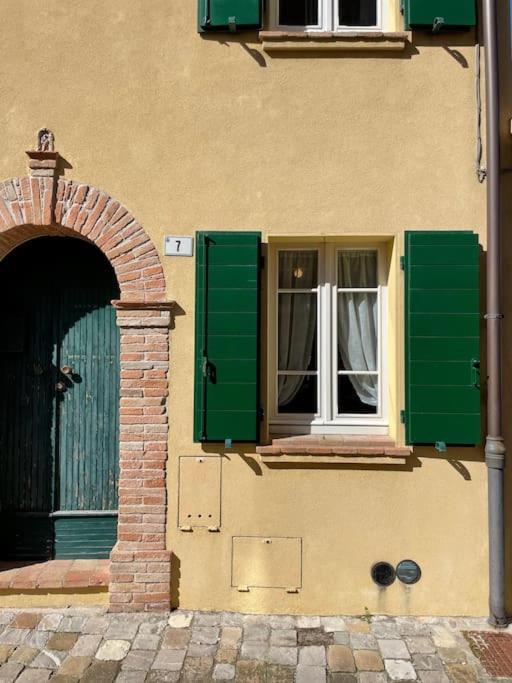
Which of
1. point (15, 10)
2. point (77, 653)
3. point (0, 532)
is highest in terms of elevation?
point (15, 10)

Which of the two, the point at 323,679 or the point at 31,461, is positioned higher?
the point at 31,461

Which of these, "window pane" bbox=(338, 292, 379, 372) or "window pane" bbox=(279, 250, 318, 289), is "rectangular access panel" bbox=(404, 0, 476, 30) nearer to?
"window pane" bbox=(279, 250, 318, 289)

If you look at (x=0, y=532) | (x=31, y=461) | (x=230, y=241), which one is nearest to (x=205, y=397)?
(x=230, y=241)

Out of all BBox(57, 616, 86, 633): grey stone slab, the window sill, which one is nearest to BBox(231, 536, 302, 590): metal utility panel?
BBox(57, 616, 86, 633): grey stone slab

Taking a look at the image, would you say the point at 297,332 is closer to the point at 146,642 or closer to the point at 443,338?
the point at 443,338

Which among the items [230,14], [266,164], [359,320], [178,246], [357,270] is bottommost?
[359,320]

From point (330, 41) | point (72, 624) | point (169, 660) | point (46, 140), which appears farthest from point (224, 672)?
point (330, 41)

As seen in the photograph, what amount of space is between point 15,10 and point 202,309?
2720 millimetres

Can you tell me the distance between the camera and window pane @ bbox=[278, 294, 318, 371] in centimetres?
377

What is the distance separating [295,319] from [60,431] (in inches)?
84.5

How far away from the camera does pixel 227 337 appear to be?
3465mm

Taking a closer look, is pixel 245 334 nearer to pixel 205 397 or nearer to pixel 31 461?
pixel 205 397

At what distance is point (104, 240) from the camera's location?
3.54m

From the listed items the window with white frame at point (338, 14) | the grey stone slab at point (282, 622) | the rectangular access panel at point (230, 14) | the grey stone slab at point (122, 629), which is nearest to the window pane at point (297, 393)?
the grey stone slab at point (282, 622)
